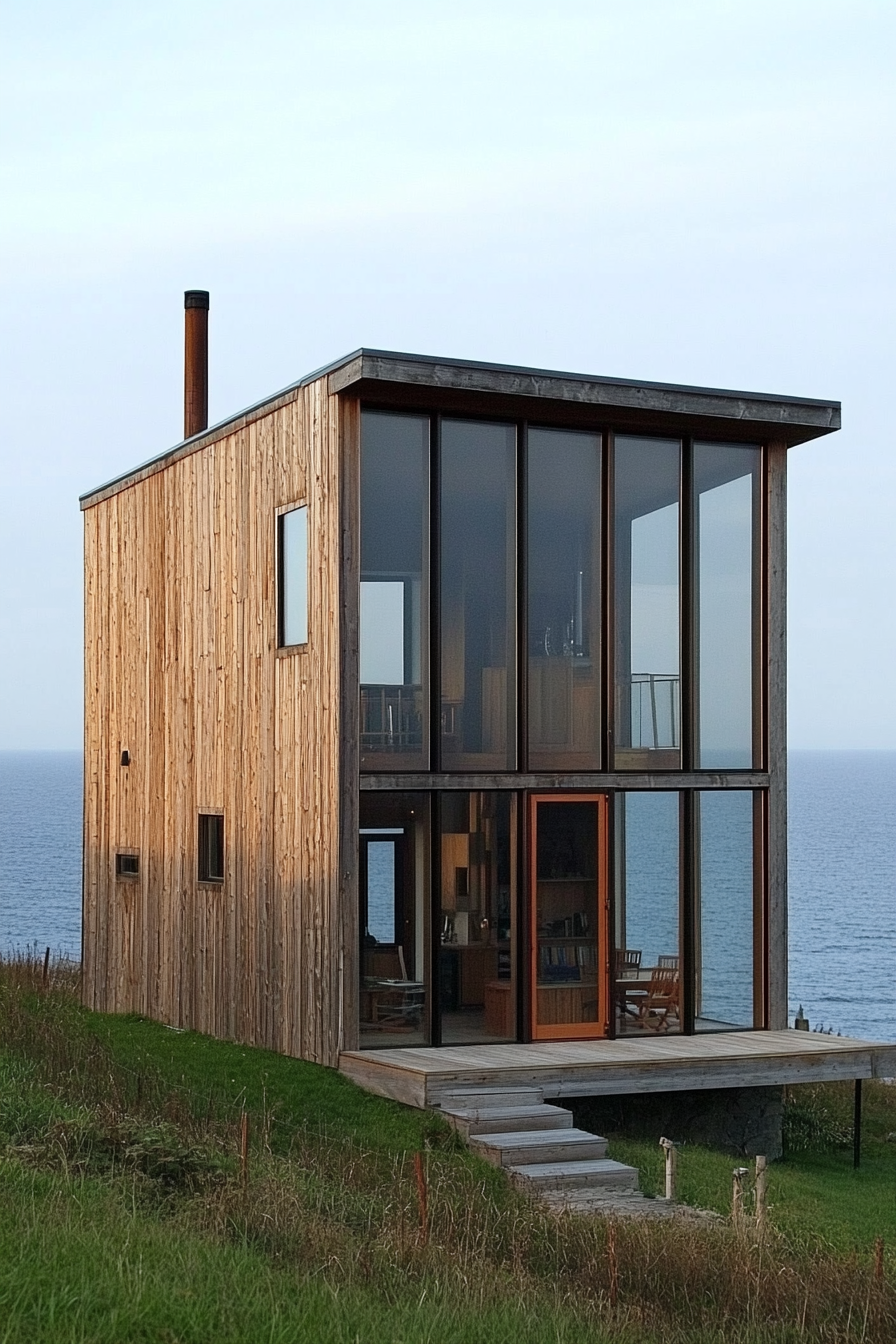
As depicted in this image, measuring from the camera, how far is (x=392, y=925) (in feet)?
45.9

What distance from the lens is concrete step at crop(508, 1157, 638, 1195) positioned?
37.0 ft

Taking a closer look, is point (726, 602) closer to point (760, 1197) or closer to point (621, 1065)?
point (621, 1065)

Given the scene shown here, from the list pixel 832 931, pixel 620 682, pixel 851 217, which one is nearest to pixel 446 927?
pixel 620 682

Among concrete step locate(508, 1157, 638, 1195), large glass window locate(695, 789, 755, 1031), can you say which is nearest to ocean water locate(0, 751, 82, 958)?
large glass window locate(695, 789, 755, 1031)

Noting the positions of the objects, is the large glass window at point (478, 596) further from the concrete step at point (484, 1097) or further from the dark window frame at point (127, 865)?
the dark window frame at point (127, 865)

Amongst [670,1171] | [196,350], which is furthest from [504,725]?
[196,350]

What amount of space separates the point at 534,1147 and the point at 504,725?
395 cm

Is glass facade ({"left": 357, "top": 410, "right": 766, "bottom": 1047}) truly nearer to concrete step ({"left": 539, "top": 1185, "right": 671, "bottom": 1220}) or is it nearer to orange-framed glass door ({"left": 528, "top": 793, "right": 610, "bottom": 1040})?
orange-framed glass door ({"left": 528, "top": 793, "right": 610, "bottom": 1040})

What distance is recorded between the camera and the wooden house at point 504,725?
45.8 feet

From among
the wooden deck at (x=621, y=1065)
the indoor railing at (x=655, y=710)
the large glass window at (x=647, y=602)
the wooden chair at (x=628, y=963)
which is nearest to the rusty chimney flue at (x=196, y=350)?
the large glass window at (x=647, y=602)

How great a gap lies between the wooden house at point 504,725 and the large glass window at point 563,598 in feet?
0.09

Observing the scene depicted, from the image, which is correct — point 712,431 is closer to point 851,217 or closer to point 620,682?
point 620,682

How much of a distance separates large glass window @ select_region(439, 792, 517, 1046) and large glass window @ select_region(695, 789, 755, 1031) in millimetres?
1914

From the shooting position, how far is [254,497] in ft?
51.6
